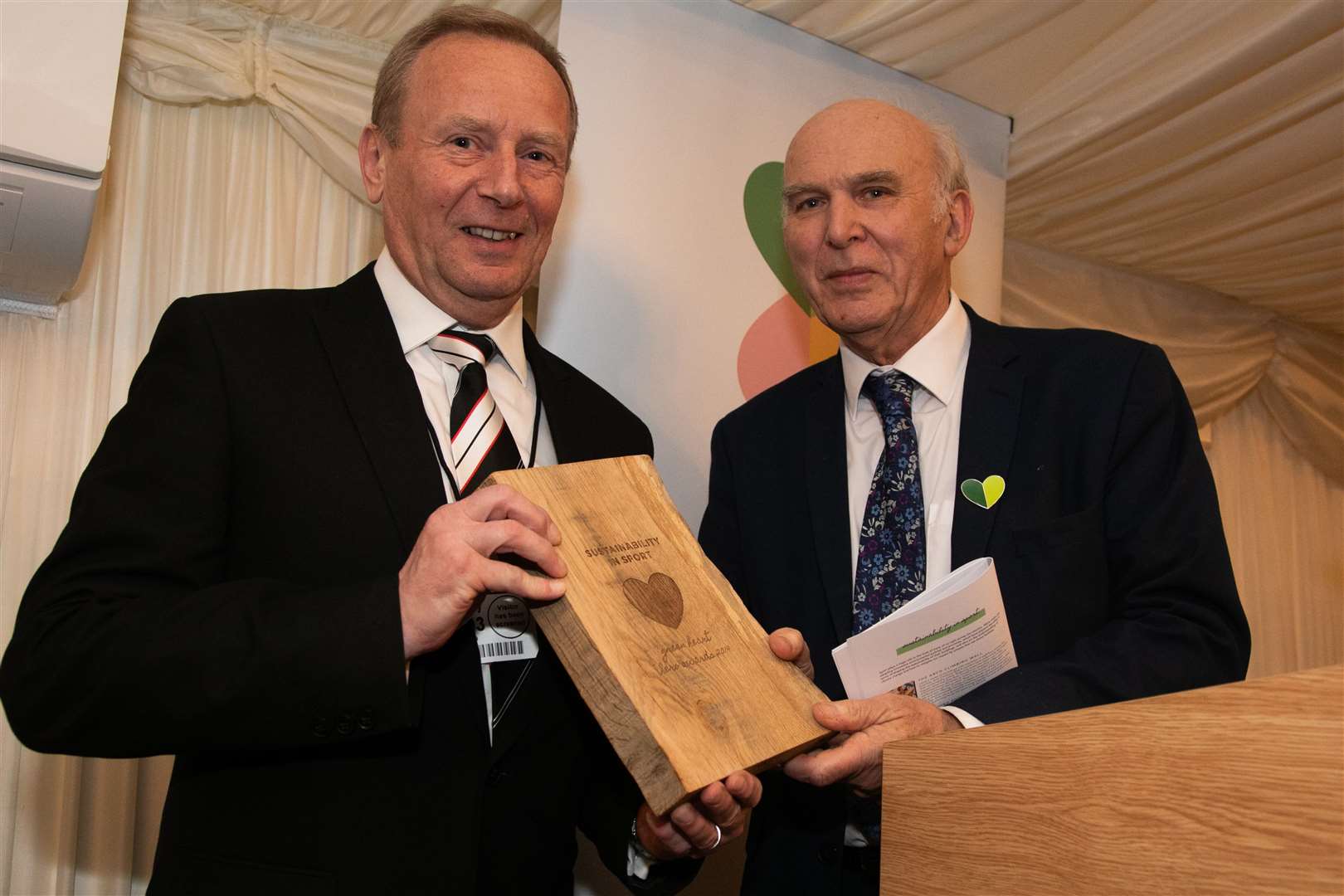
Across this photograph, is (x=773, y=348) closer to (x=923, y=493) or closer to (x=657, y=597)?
(x=923, y=493)

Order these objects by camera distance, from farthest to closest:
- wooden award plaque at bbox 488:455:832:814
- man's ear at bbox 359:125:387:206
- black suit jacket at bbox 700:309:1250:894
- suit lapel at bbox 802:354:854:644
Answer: man's ear at bbox 359:125:387:206 < suit lapel at bbox 802:354:854:644 < black suit jacket at bbox 700:309:1250:894 < wooden award plaque at bbox 488:455:832:814

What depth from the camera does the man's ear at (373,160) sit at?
86.3 inches

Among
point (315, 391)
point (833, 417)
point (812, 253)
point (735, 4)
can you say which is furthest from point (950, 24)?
point (315, 391)

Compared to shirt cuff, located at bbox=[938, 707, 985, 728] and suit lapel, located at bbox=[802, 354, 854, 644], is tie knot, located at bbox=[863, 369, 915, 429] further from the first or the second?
shirt cuff, located at bbox=[938, 707, 985, 728]

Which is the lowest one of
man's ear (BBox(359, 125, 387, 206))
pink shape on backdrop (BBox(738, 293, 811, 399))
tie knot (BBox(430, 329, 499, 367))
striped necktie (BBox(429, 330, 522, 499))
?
striped necktie (BBox(429, 330, 522, 499))

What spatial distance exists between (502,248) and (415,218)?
17 cm

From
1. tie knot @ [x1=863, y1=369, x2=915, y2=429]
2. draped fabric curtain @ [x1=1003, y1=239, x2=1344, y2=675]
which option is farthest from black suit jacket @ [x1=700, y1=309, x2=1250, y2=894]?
draped fabric curtain @ [x1=1003, y1=239, x2=1344, y2=675]

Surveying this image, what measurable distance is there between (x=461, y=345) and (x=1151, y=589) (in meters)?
1.27

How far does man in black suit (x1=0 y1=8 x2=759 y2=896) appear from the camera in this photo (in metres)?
1.49

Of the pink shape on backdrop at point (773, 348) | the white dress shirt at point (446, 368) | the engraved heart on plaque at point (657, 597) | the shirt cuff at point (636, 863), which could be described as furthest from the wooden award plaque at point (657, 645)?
the pink shape on backdrop at point (773, 348)

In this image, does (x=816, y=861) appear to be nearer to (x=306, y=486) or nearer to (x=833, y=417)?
(x=833, y=417)

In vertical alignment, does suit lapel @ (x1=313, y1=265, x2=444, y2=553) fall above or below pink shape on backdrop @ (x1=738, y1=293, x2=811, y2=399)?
below

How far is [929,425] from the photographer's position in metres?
2.24

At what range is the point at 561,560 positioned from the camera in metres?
1.52
